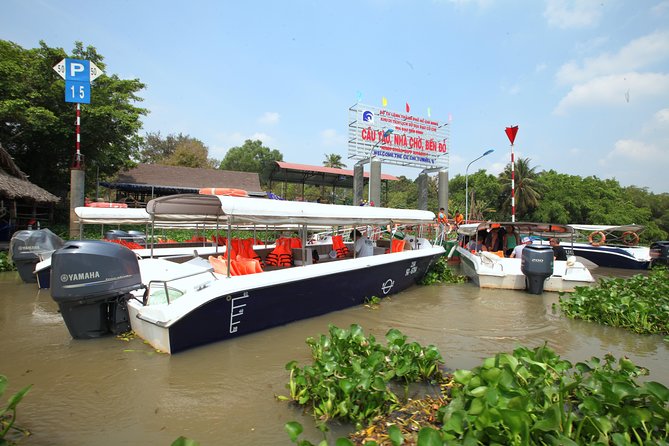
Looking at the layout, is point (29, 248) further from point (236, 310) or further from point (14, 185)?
point (236, 310)

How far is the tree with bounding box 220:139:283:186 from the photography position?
4203 centimetres

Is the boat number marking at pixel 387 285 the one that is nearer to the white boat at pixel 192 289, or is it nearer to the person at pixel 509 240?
the white boat at pixel 192 289

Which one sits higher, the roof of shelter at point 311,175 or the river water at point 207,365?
the roof of shelter at point 311,175

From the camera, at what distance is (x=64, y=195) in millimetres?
18828

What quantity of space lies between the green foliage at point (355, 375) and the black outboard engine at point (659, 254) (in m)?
14.2

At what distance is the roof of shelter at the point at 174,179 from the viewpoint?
20.5 m

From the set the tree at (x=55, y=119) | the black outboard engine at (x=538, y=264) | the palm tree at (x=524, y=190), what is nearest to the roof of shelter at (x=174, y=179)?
the tree at (x=55, y=119)

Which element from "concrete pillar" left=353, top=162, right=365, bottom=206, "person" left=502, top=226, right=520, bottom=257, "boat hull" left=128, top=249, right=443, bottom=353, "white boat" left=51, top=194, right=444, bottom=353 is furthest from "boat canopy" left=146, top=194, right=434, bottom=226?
"concrete pillar" left=353, top=162, right=365, bottom=206

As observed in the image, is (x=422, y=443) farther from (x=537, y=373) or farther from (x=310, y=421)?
(x=537, y=373)

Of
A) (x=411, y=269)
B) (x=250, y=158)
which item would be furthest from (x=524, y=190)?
(x=411, y=269)

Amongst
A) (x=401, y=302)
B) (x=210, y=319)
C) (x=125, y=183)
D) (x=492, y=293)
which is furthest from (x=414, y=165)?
(x=210, y=319)

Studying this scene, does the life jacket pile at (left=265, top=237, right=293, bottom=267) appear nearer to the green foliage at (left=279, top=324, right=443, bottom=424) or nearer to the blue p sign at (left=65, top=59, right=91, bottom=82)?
the green foliage at (left=279, top=324, right=443, bottom=424)

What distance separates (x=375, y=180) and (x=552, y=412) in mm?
16207

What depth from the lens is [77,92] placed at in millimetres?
12641
